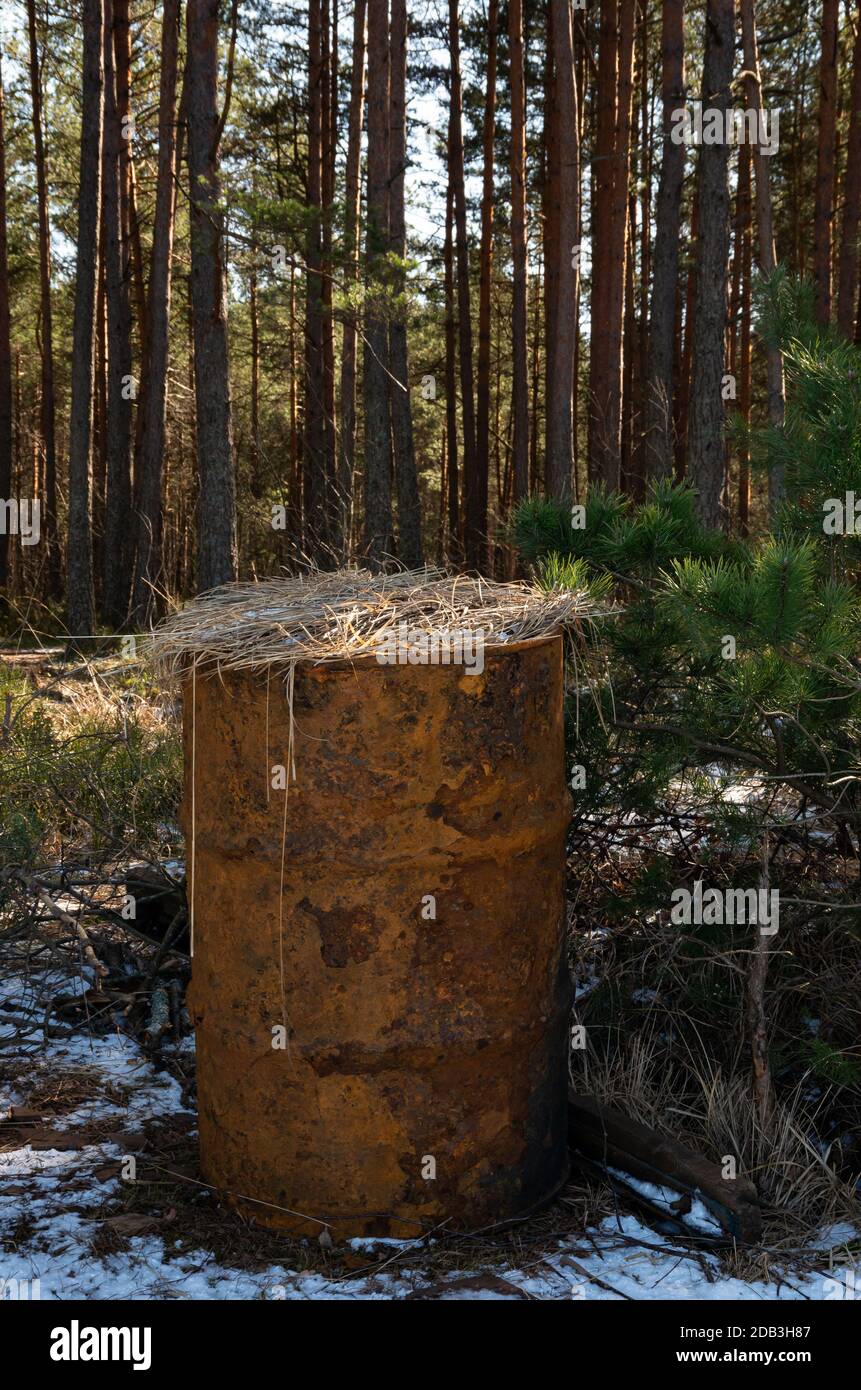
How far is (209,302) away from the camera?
30.7ft

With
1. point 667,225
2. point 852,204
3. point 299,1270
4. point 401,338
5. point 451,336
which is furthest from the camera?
point 451,336

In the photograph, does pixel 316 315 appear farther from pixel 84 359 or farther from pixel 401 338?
pixel 84 359

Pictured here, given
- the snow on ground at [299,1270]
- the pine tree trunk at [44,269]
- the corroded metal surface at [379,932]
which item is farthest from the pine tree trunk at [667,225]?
the snow on ground at [299,1270]

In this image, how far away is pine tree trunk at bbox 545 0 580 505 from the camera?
1166 centimetres

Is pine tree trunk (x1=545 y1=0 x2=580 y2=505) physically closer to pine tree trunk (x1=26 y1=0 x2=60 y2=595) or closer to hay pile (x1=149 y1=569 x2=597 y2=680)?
hay pile (x1=149 y1=569 x2=597 y2=680)

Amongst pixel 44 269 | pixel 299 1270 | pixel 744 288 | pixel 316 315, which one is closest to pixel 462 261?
pixel 316 315

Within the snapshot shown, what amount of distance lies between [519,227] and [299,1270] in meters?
14.6

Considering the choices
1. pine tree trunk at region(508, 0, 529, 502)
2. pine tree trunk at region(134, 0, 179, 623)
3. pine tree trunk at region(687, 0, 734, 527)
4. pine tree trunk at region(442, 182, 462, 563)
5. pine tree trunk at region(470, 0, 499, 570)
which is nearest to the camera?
pine tree trunk at region(687, 0, 734, 527)

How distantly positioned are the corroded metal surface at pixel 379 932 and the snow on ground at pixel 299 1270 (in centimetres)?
20

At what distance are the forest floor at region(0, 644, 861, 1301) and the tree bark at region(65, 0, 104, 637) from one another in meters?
9.52

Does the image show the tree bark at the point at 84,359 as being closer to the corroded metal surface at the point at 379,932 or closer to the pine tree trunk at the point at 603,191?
the pine tree trunk at the point at 603,191

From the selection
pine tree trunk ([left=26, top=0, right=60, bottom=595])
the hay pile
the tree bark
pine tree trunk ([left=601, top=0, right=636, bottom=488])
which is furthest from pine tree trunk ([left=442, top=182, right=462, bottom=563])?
the hay pile

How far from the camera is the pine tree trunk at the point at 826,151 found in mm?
14750

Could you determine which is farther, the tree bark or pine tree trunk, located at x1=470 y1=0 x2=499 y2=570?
pine tree trunk, located at x1=470 y1=0 x2=499 y2=570
